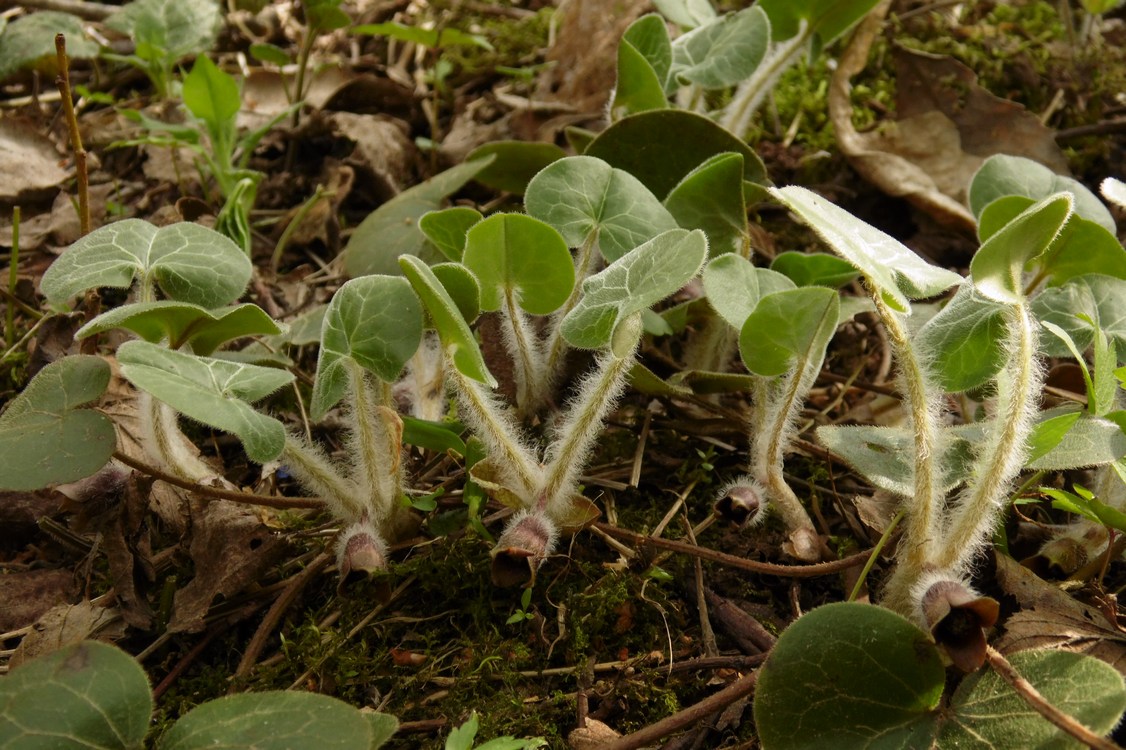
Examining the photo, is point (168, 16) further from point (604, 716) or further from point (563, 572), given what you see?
point (604, 716)

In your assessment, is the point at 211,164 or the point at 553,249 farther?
the point at 211,164

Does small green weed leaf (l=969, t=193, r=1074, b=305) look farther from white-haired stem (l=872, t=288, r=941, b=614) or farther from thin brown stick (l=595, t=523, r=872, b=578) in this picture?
thin brown stick (l=595, t=523, r=872, b=578)

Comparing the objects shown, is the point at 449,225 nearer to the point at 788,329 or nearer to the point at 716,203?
the point at 716,203

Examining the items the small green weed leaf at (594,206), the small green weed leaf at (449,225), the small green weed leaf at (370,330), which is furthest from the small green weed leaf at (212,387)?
the small green weed leaf at (594,206)

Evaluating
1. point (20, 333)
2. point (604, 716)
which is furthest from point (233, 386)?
point (20, 333)

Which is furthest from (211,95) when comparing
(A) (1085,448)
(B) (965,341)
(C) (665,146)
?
(A) (1085,448)

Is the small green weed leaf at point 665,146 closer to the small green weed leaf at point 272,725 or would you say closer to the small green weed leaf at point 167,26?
the small green weed leaf at point 272,725

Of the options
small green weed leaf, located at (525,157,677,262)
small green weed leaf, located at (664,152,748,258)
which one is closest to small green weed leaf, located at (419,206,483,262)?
small green weed leaf, located at (525,157,677,262)
